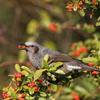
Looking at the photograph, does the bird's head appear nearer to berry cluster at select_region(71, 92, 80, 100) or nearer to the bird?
the bird

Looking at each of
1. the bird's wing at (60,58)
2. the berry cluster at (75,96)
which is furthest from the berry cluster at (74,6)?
the berry cluster at (75,96)

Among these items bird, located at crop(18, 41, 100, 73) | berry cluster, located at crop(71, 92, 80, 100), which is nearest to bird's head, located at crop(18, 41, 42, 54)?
bird, located at crop(18, 41, 100, 73)

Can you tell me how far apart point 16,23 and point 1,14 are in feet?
4.68

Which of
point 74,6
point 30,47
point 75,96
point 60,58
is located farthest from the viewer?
point 30,47

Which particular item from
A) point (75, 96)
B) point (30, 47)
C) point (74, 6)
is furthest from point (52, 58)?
point (74, 6)

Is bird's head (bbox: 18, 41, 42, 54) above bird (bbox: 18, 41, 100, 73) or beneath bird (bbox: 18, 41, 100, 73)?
above

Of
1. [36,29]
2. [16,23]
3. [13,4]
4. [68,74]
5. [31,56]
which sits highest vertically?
[13,4]

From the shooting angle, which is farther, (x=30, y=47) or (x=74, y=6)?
(x=30, y=47)

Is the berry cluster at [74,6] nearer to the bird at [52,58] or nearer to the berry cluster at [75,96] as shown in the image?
the bird at [52,58]

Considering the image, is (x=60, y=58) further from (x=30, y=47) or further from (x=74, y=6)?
(x=74, y=6)

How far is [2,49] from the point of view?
9.40m

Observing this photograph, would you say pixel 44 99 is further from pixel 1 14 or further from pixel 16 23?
pixel 1 14

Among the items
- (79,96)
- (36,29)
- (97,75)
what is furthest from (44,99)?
(36,29)

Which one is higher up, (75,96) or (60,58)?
(60,58)
